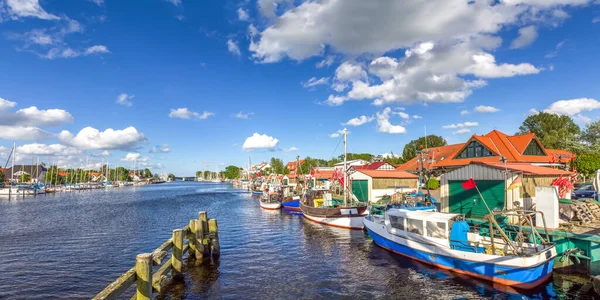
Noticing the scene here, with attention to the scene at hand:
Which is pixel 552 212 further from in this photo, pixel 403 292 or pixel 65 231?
pixel 65 231

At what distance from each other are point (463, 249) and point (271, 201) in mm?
40157

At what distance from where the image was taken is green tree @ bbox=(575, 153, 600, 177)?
43334mm

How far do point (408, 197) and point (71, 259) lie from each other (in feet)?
106

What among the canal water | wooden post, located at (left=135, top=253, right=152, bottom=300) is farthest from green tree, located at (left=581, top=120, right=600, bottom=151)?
wooden post, located at (left=135, top=253, right=152, bottom=300)

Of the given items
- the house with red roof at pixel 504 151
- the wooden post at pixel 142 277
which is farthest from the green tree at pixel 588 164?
the wooden post at pixel 142 277

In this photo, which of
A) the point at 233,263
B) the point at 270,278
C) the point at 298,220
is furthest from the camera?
the point at 298,220

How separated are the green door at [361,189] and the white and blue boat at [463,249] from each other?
20.4 metres

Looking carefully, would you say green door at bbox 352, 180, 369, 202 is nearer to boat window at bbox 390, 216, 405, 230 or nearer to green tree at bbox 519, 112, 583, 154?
boat window at bbox 390, 216, 405, 230

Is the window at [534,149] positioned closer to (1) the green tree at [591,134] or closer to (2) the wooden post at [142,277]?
(1) the green tree at [591,134]

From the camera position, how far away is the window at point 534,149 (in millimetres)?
45059

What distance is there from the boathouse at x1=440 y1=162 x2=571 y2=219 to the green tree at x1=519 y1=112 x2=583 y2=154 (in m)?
57.0

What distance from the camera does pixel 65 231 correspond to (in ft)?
109

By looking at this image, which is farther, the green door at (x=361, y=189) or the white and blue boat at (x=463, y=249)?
the green door at (x=361, y=189)

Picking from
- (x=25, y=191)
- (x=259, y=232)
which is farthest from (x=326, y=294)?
(x=25, y=191)
